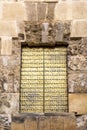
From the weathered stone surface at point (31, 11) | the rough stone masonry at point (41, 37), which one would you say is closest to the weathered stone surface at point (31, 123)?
the rough stone masonry at point (41, 37)

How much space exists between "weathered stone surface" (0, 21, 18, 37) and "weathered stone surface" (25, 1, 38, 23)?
1.04 feet

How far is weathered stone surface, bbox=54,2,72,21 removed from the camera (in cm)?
777

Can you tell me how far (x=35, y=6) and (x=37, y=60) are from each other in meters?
1.02

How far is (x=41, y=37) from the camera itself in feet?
25.3

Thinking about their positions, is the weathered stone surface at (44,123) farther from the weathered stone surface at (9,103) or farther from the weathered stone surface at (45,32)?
the weathered stone surface at (45,32)

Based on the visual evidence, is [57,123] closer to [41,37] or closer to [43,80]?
[43,80]

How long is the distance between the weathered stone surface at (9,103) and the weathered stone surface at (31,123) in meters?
0.29

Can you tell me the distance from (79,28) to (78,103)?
1.40 metres

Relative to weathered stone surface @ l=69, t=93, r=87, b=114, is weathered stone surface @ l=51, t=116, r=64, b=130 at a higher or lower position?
lower

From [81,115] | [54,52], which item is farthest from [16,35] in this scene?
[81,115]

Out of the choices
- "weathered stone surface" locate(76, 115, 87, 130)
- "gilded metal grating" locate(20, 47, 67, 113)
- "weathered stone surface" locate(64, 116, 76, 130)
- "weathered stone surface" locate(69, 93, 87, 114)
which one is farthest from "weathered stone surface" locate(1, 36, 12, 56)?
"weathered stone surface" locate(76, 115, 87, 130)

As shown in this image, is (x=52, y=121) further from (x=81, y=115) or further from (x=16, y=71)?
(x=16, y=71)

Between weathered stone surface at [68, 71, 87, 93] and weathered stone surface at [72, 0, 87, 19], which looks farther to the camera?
weathered stone surface at [72, 0, 87, 19]

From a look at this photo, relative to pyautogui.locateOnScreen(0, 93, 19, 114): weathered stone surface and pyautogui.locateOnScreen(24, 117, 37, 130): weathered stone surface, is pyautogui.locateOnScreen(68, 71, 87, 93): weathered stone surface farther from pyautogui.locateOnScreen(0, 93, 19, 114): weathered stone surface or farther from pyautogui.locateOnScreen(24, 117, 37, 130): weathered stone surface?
pyautogui.locateOnScreen(0, 93, 19, 114): weathered stone surface
